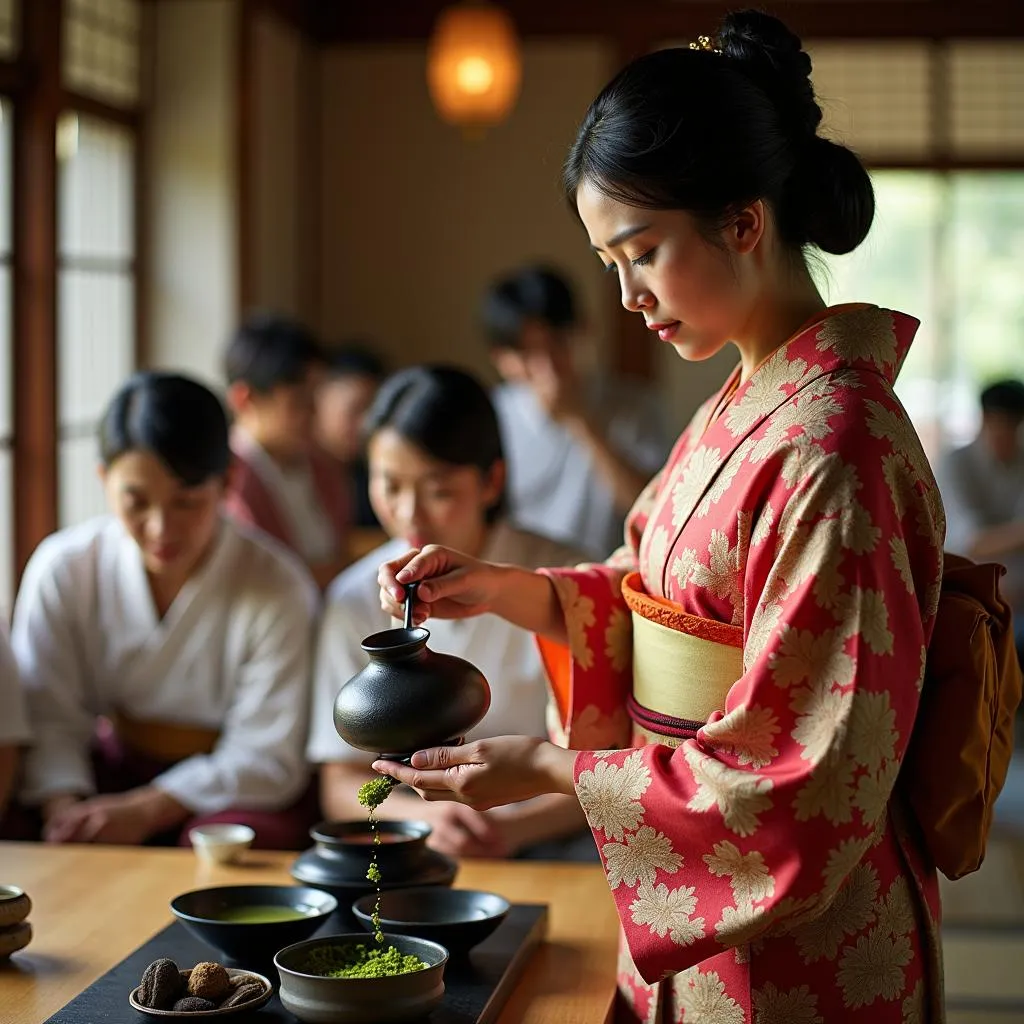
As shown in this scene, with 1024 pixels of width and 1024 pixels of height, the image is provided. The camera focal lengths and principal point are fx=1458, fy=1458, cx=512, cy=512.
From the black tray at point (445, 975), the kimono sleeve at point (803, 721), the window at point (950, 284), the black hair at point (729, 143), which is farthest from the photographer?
the window at point (950, 284)

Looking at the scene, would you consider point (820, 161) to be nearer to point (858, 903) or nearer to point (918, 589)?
point (918, 589)

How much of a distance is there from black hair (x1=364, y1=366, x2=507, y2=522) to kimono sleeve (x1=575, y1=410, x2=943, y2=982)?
1.28 meters

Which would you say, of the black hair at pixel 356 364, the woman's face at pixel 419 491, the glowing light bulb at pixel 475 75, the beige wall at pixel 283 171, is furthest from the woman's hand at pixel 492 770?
the black hair at pixel 356 364

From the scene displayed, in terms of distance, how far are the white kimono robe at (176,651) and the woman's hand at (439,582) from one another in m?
1.12

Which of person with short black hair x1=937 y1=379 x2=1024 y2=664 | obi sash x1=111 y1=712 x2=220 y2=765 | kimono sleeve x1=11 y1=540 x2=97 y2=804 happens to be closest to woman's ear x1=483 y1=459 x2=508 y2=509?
obi sash x1=111 y1=712 x2=220 y2=765

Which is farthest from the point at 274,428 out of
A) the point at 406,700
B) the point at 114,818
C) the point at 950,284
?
the point at 950,284

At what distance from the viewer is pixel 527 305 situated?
4430 millimetres

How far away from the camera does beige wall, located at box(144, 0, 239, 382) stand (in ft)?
16.4

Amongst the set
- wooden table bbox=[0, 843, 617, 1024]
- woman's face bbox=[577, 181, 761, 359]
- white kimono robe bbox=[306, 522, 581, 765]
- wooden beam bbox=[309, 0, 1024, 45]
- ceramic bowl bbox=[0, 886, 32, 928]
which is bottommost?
wooden table bbox=[0, 843, 617, 1024]

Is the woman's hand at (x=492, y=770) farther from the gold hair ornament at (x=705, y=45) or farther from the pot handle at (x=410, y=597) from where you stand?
the gold hair ornament at (x=705, y=45)

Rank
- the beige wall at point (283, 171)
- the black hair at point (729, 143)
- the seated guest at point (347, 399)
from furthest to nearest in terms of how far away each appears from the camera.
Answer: the seated guest at point (347, 399) → the beige wall at point (283, 171) → the black hair at point (729, 143)

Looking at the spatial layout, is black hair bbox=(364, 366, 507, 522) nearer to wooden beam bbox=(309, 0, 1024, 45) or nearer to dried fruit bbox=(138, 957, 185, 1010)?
dried fruit bbox=(138, 957, 185, 1010)

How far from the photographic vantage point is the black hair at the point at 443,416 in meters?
2.73

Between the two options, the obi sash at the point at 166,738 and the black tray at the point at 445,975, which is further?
the obi sash at the point at 166,738
